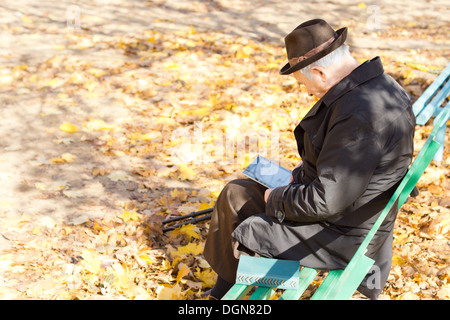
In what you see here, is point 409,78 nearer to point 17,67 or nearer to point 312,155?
point 312,155

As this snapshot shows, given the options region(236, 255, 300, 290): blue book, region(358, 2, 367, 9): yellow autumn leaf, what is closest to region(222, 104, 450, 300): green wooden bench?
region(236, 255, 300, 290): blue book

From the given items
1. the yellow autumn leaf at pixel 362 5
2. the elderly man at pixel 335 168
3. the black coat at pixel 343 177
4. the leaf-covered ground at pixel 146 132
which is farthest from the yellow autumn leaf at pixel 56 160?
the yellow autumn leaf at pixel 362 5

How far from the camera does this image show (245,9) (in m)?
8.94

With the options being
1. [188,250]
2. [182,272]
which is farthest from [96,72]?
[182,272]

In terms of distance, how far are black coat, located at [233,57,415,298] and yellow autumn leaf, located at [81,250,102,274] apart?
111 cm

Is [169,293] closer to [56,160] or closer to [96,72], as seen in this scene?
[56,160]

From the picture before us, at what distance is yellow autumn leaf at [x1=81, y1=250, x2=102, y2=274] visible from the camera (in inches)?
120

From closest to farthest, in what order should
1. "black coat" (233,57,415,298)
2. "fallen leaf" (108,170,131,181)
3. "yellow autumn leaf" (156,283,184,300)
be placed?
"black coat" (233,57,415,298) → "yellow autumn leaf" (156,283,184,300) → "fallen leaf" (108,170,131,181)

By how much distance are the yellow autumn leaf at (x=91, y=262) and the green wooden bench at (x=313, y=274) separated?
1145 millimetres

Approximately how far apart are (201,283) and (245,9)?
6809 millimetres

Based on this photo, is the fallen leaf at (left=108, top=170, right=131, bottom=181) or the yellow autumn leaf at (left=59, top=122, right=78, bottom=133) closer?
the fallen leaf at (left=108, top=170, right=131, bottom=181)

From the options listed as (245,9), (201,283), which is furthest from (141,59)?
(201,283)

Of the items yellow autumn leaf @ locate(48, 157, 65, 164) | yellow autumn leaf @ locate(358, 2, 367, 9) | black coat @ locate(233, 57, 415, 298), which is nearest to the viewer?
black coat @ locate(233, 57, 415, 298)

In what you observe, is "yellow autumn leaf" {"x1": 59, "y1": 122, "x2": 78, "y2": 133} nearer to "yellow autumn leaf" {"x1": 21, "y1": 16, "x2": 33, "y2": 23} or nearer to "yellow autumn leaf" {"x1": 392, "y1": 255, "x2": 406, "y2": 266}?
"yellow autumn leaf" {"x1": 392, "y1": 255, "x2": 406, "y2": 266}
